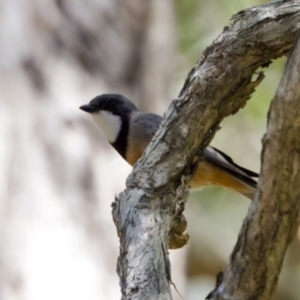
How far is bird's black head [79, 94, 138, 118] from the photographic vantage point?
3.33m

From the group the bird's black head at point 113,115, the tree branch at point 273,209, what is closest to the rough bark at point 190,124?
the tree branch at point 273,209

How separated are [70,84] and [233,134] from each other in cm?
212

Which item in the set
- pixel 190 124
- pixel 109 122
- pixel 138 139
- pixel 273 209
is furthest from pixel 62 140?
pixel 273 209

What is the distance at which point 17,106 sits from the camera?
11.6 ft

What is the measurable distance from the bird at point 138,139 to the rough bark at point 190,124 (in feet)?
3.51

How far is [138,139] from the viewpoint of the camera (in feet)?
10.5

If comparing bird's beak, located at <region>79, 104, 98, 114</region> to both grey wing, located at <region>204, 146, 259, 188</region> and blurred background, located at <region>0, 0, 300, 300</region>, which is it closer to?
blurred background, located at <region>0, 0, 300, 300</region>

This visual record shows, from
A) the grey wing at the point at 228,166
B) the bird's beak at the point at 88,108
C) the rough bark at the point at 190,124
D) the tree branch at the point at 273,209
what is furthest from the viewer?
the bird's beak at the point at 88,108

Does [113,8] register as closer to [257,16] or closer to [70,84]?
[70,84]

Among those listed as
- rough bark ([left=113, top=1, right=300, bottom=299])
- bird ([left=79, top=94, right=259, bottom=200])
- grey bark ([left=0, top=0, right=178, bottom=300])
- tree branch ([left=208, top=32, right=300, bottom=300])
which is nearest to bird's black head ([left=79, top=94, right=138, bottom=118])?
bird ([left=79, top=94, right=259, bottom=200])

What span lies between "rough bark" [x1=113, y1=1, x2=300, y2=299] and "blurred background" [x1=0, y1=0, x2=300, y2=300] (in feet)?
4.50

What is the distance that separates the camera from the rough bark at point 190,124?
6.00 ft

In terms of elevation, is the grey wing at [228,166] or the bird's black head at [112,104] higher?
the bird's black head at [112,104]

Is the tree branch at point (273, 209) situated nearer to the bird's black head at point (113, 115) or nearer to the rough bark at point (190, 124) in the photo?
the rough bark at point (190, 124)
